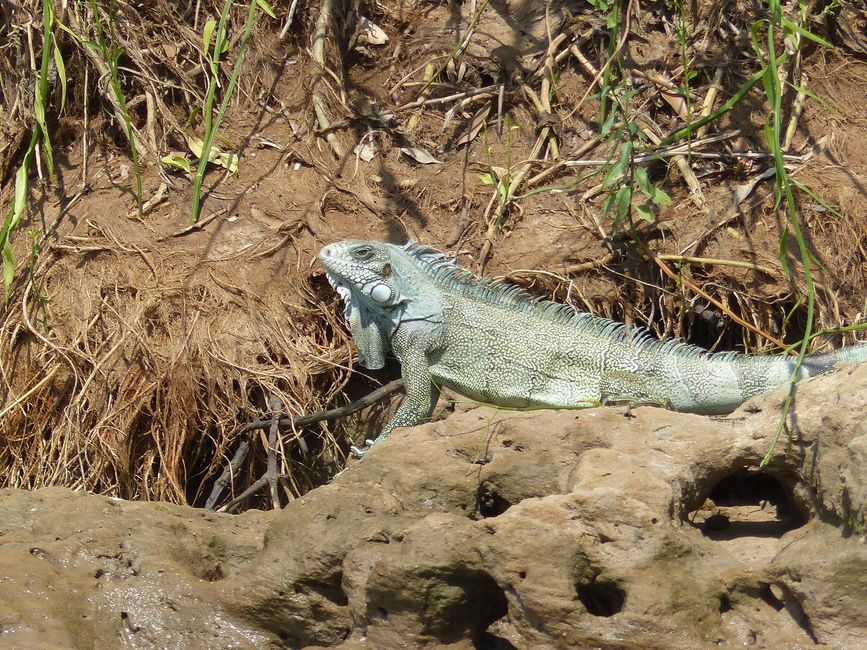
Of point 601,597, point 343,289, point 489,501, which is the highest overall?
point 343,289

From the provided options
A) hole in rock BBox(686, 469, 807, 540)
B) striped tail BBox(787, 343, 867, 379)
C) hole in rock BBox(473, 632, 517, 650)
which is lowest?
hole in rock BBox(473, 632, 517, 650)

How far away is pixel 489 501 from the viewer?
13.9 ft

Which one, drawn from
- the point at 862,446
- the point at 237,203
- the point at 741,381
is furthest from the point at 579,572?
the point at 237,203

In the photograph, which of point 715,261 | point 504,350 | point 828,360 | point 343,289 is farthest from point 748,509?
point 343,289

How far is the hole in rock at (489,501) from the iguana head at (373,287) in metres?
A: 1.16

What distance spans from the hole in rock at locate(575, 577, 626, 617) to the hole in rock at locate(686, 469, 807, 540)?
51 centimetres

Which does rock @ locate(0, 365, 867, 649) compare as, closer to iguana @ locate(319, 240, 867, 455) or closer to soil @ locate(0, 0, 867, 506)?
iguana @ locate(319, 240, 867, 455)

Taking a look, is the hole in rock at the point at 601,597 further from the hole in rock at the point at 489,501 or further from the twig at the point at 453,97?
the twig at the point at 453,97

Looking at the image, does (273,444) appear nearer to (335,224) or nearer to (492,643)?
(335,224)

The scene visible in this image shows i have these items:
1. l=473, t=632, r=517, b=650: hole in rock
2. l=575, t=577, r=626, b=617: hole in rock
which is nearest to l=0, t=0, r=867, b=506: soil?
l=473, t=632, r=517, b=650: hole in rock

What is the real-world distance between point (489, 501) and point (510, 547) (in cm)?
76

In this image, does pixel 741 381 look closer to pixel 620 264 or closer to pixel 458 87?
pixel 620 264

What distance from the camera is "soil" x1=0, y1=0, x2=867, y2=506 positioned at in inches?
228

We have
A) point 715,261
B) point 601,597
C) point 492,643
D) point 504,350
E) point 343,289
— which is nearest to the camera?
point 601,597
